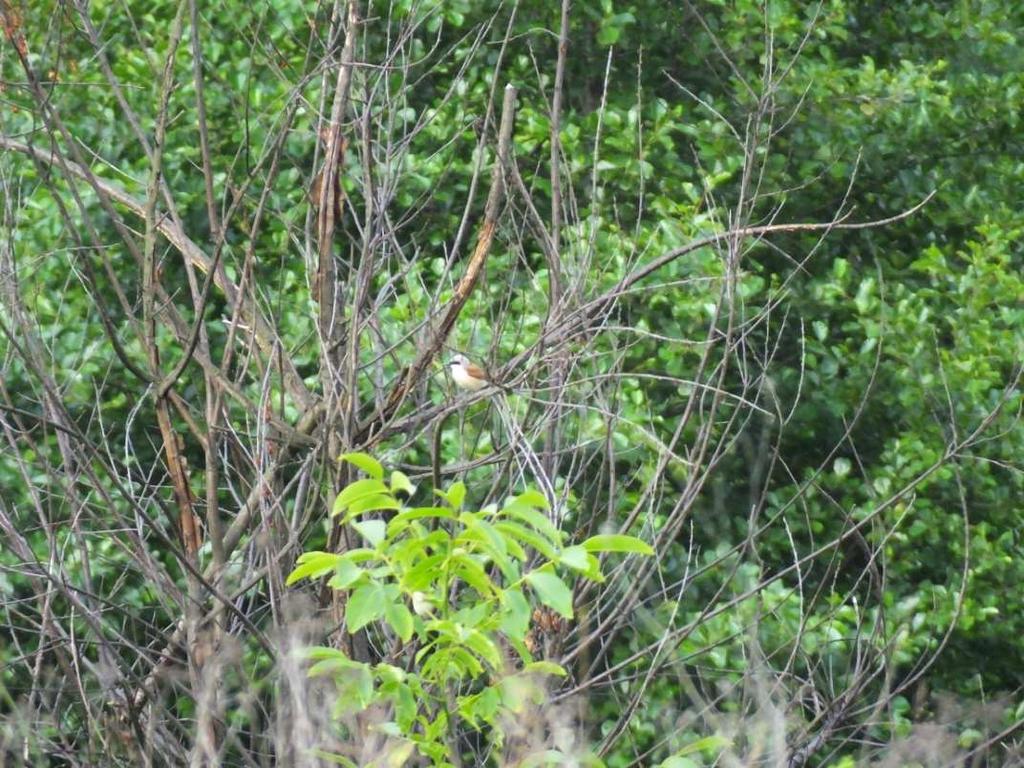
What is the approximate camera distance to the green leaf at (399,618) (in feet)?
8.46

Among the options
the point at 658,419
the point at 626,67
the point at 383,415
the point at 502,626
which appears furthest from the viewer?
the point at 626,67

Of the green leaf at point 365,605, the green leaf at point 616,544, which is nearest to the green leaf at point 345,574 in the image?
the green leaf at point 365,605

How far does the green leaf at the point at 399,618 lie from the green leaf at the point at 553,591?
7.7 inches

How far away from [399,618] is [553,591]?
0.24m

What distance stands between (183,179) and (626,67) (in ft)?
7.53

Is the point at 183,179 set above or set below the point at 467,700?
below

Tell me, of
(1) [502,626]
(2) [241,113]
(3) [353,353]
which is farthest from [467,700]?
(2) [241,113]

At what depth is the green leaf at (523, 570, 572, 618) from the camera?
2.51 metres

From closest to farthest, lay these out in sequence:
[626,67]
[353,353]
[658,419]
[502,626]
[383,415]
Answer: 1. [502,626]
2. [353,353]
3. [383,415]
4. [658,419]
5. [626,67]

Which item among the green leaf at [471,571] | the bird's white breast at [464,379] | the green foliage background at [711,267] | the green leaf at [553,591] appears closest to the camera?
the green leaf at [553,591]

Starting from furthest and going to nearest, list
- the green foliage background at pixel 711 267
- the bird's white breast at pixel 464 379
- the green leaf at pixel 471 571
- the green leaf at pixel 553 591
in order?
1. the green foliage background at pixel 711 267
2. the bird's white breast at pixel 464 379
3. the green leaf at pixel 471 571
4. the green leaf at pixel 553 591

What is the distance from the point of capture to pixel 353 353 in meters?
3.72

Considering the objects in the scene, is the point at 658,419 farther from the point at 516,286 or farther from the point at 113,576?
the point at 113,576

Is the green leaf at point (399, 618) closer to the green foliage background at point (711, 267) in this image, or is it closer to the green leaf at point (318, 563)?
the green leaf at point (318, 563)
